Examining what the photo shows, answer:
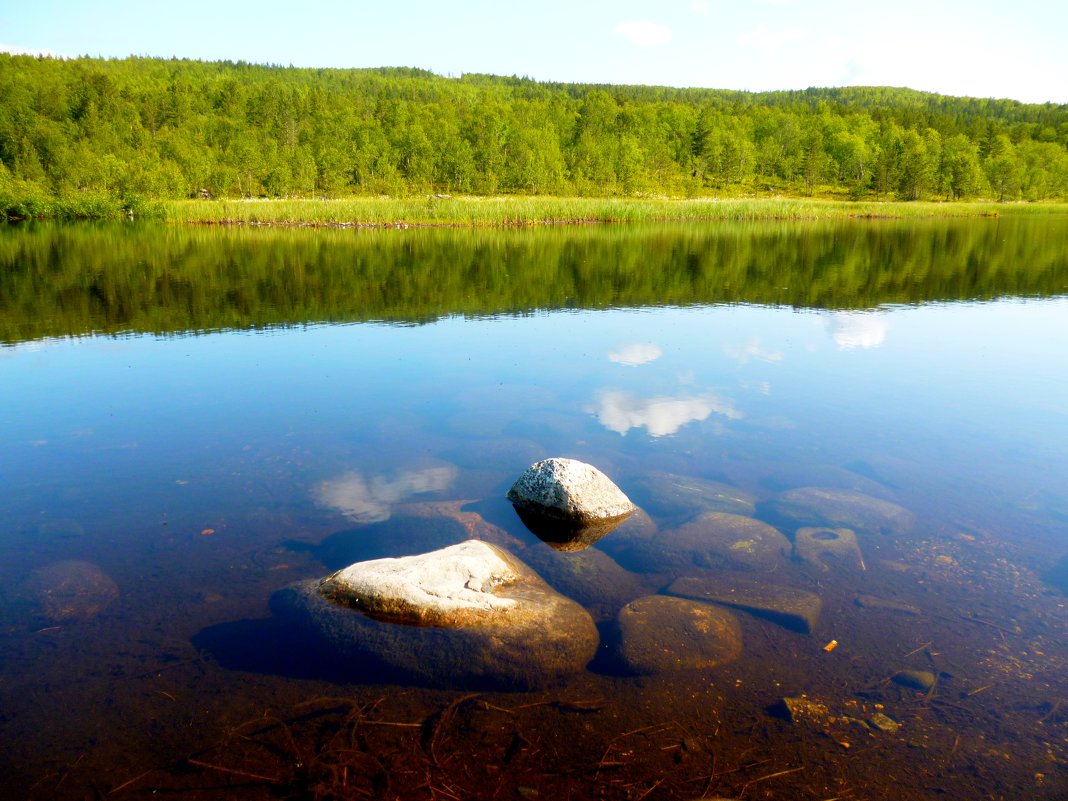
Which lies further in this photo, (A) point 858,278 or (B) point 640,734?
(A) point 858,278

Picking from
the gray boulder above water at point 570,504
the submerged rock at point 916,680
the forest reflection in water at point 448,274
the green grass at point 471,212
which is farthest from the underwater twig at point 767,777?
the green grass at point 471,212

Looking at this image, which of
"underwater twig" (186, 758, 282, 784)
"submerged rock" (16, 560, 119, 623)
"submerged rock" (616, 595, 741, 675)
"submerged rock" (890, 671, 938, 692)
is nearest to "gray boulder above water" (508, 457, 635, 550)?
"submerged rock" (616, 595, 741, 675)

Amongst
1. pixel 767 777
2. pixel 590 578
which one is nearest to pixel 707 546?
pixel 590 578

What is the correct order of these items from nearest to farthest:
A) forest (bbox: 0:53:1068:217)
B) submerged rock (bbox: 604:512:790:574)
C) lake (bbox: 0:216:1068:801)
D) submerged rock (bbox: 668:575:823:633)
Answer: lake (bbox: 0:216:1068:801)
submerged rock (bbox: 668:575:823:633)
submerged rock (bbox: 604:512:790:574)
forest (bbox: 0:53:1068:217)

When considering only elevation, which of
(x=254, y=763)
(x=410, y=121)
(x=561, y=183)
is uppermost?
(x=410, y=121)

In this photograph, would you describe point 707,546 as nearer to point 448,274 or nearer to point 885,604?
point 885,604

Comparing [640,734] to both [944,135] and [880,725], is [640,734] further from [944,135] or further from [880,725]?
[944,135]

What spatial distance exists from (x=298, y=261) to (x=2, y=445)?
24829mm

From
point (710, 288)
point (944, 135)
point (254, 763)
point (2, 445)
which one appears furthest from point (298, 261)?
point (944, 135)

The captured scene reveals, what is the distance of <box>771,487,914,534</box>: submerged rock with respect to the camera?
8.71 metres

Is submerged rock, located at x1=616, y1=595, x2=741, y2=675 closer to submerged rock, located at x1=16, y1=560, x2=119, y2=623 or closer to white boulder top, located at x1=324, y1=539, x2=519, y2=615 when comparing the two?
white boulder top, located at x1=324, y1=539, x2=519, y2=615

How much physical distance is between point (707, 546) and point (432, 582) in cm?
321

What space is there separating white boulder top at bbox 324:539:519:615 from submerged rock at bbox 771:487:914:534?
393 centimetres

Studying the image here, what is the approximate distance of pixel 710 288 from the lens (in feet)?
93.4
